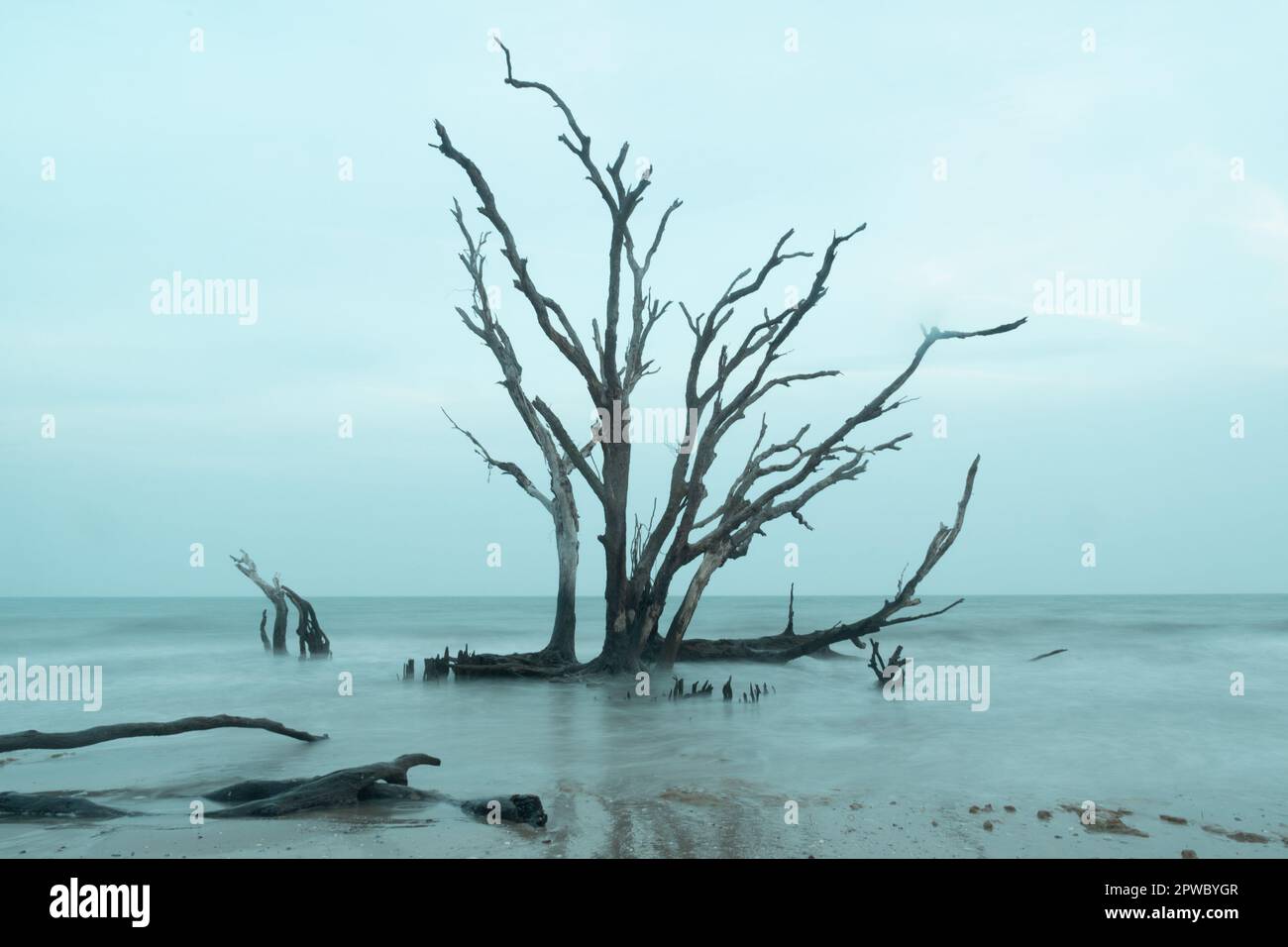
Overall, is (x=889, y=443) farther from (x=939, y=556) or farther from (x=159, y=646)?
(x=159, y=646)

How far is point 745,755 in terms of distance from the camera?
8805mm

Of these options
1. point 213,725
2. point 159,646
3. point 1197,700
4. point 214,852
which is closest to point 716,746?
point 213,725

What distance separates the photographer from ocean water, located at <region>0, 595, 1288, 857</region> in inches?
224

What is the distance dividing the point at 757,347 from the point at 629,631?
4950 mm

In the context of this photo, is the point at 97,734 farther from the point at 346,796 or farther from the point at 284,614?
the point at 284,614

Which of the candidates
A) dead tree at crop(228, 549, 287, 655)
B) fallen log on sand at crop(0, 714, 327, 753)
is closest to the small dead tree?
dead tree at crop(228, 549, 287, 655)

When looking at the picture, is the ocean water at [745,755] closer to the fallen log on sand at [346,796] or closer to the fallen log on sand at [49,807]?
the fallen log on sand at [346,796]

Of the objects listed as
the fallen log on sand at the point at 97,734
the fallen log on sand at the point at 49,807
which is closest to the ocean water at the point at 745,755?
the fallen log on sand at the point at 49,807

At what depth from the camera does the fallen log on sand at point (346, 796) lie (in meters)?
5.78

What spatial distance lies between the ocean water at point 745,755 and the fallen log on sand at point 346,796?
0.21 metres

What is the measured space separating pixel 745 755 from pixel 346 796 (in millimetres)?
4032

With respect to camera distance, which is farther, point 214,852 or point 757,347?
point 757,347

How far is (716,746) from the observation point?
920 cm

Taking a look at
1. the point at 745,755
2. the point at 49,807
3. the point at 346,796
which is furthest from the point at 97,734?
the point at 745,755
